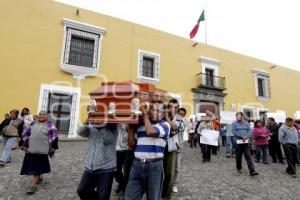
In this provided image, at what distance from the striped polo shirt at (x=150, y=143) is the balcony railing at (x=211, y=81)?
500 inches

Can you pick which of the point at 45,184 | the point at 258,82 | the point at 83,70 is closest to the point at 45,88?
the point at 83,70

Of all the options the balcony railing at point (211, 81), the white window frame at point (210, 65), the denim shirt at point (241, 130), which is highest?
the white window frame at point (210, 65)

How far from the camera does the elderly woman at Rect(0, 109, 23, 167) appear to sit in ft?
19.4

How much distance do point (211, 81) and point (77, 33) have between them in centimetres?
907

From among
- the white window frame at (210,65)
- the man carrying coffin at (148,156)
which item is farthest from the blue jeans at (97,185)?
the white window frame at (210,65)

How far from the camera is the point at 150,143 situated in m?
2.85

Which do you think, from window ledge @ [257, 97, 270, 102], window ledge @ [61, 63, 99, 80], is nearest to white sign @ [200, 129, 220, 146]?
window ledge @ [61, 63, 99, 80]

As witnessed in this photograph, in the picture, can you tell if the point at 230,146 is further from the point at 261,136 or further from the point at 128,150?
the point at 128,150

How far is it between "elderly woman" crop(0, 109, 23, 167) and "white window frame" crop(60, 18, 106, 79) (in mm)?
5386

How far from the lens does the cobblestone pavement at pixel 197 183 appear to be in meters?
4.24

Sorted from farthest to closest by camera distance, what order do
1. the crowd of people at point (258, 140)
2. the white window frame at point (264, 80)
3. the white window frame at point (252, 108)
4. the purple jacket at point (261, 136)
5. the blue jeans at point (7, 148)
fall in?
the white window frame at point (264, 80) < the white window frame at point (252, 108) < the purple jacket at point (261, 136) < the crowd of people at point (258, 140) < the blue jeans at point (7, 148)

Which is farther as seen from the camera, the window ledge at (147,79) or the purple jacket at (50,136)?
the window ledge at (147,79)

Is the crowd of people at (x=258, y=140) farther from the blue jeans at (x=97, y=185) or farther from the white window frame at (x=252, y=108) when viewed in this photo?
the white window frame at (x=252, y=108)

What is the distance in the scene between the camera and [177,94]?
46.8 feet
